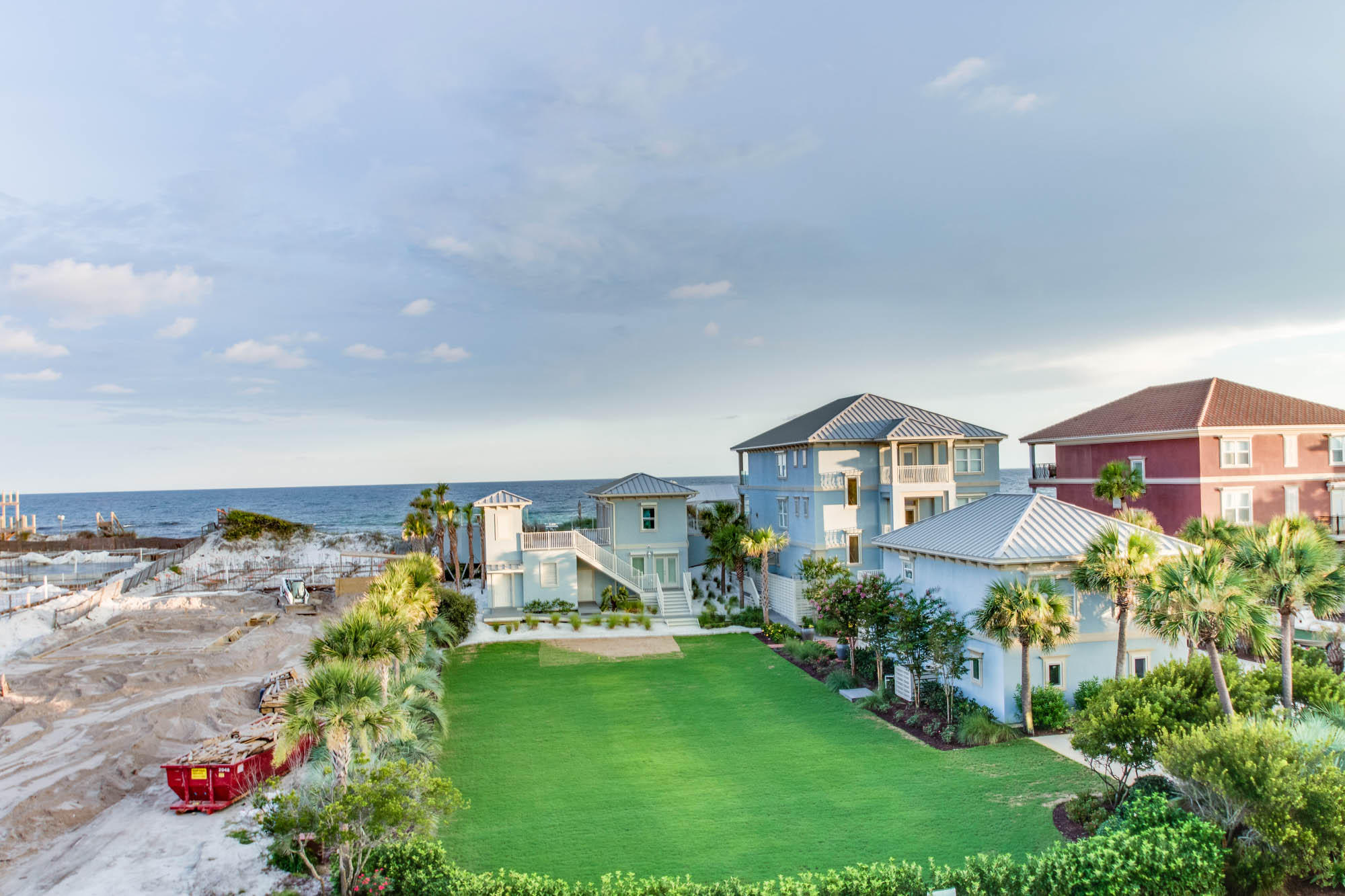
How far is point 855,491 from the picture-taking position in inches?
1229

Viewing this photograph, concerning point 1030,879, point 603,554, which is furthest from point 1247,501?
point 1030,879

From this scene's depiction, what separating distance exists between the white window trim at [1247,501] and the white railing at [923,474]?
11.4m

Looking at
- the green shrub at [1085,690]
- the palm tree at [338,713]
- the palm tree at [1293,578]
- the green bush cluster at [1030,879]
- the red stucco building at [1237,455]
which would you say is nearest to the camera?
the green bush cluster at [1030,879]

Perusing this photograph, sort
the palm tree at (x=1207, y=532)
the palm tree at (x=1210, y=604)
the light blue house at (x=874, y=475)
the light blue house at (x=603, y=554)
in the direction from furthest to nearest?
the light blue house at (x=603, y=554)
the light blue house at (x=874, y=475)
the palm tree at (x=1207, y=532)
the palm tree at (x=1210, y=604)

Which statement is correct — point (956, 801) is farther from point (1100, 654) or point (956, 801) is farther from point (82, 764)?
point (82, 764)

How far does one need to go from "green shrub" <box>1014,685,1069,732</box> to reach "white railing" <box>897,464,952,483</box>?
1433 cm

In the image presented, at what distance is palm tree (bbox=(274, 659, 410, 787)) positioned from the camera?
1009cm

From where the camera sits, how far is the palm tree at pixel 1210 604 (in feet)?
41.0

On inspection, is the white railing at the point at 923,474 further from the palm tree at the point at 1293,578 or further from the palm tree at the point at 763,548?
the palm tree at the point at 1293,578

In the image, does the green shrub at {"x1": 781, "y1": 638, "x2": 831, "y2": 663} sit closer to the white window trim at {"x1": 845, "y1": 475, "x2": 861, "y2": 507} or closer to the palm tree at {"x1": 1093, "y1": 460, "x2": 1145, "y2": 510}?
the white window trim at {"x1": 845, "y1": 475, "x2": 861, "y2": 507}

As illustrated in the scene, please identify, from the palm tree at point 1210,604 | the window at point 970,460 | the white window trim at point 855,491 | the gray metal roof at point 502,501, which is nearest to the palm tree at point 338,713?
the palm tree at point 1210,604

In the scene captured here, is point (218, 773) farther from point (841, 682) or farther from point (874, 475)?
point (874, 475)

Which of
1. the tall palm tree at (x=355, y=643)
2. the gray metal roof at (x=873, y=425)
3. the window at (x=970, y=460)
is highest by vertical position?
the gray metal roof at (x=873, y=425)

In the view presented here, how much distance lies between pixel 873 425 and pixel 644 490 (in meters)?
11.0
